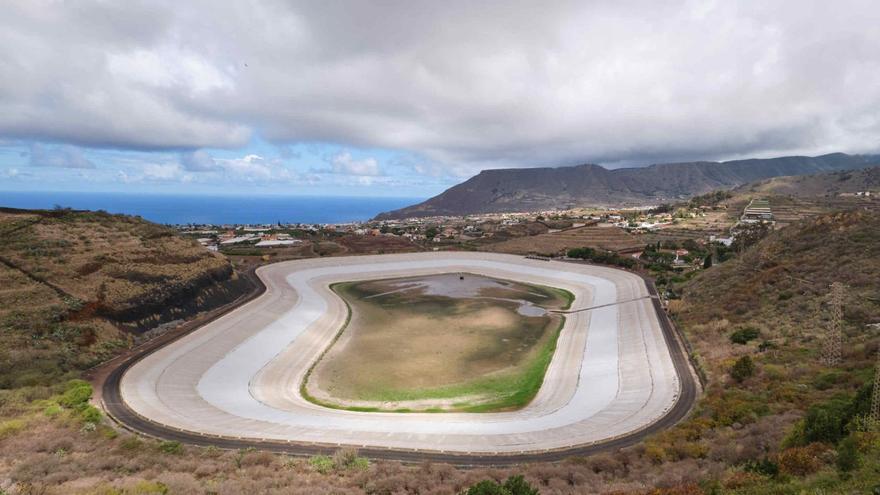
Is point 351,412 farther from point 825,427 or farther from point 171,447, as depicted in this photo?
point 825,427

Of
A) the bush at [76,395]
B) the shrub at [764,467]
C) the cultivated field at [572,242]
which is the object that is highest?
the cultivated field at [572,242]

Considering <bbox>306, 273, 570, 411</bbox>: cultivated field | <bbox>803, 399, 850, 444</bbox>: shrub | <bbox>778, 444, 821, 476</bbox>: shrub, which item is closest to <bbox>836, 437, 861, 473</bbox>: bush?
<bbox>778, 444, 821, 476</bbox>: shrub

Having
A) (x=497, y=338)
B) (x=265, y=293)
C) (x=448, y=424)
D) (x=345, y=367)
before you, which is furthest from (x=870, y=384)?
(x=265, y=293)

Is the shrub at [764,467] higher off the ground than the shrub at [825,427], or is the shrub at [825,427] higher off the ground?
the shrub at [825,427]

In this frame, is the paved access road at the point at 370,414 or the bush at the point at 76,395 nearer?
the paved access road at the point at 370,414

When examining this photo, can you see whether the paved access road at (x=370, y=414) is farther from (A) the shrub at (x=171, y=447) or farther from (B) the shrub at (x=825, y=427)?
(B) the shrub at (x=825, y=427)

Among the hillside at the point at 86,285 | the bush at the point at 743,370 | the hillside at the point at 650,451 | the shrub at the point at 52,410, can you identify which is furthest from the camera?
the hillside at the point at 86,285

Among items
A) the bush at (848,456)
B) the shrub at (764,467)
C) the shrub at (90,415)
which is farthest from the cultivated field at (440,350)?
the bush at (848,456)
